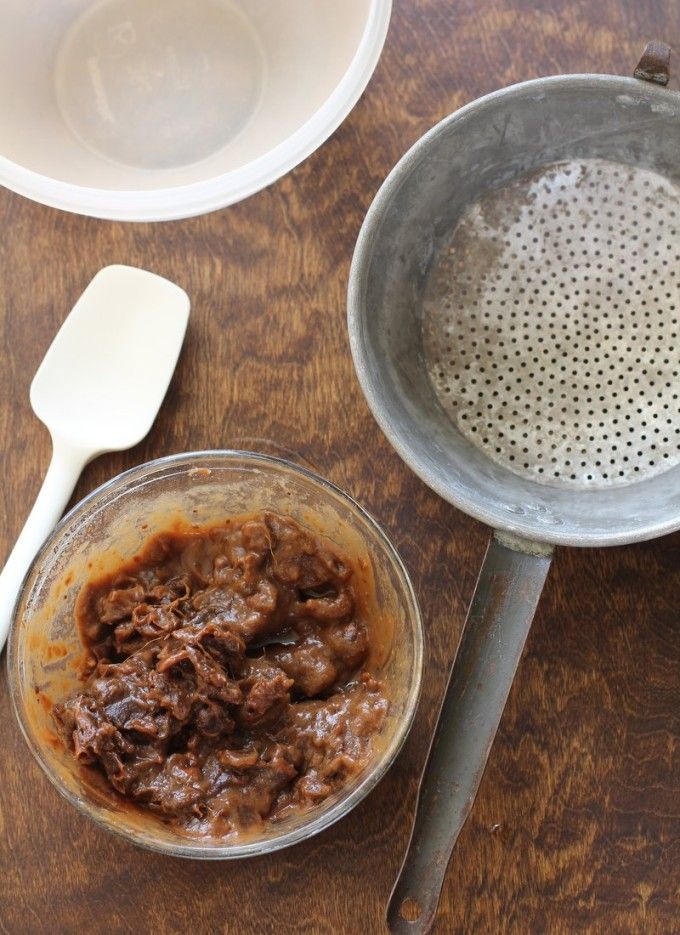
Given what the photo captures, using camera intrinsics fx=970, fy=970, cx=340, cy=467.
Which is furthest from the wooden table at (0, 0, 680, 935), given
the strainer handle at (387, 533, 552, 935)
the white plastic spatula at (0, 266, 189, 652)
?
the strainer handle at (387, 533, 552, 935)

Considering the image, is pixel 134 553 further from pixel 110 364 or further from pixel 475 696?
pixel 475 696

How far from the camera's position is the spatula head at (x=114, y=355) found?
51.6 inches

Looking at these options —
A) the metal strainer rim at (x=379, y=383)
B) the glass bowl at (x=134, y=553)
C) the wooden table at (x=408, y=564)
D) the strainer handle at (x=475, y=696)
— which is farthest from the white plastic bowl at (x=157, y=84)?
the strainer handle at (x=475, y=696)

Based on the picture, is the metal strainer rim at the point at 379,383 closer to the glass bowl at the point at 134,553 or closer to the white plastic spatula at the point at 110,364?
the glass bowl at the point at 134,553

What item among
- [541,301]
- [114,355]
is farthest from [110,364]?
[541,301]

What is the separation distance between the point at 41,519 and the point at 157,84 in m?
0.62

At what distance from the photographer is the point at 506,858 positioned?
1288 millimetres

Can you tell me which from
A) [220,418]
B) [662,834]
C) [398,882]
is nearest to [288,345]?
[220,418]

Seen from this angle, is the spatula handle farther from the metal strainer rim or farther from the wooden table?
the metal strainer rim

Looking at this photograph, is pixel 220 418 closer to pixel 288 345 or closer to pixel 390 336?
pixel 288 345

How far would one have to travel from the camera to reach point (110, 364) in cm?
132

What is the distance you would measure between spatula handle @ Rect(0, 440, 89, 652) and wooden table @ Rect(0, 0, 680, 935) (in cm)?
4

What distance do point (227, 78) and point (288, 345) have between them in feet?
1.26

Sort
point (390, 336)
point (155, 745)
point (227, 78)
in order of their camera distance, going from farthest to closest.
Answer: point (227, 78)
point (390, 336)
point (155, 745)
